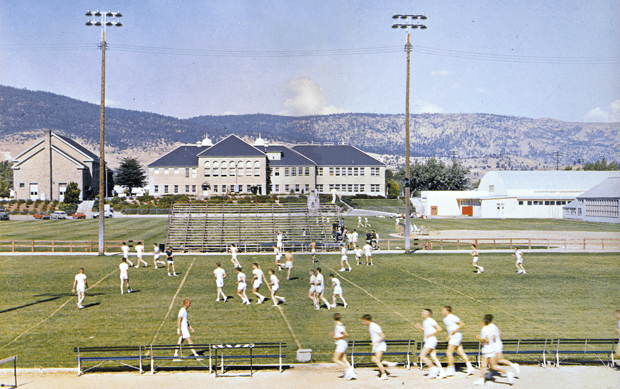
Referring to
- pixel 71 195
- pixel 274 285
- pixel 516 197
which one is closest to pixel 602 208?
pixel 516 197

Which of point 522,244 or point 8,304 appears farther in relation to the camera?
point 522,244

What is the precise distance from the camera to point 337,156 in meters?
94.0

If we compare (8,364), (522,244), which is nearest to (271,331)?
(8,364)

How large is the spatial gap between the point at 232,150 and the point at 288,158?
11.2m

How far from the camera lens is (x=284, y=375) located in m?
11.2

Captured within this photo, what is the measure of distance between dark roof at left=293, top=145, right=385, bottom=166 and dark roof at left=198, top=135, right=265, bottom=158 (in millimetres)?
13859

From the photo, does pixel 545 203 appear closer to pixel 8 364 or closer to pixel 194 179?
pixel 194 179

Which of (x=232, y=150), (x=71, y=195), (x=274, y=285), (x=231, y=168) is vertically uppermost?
(x=232, y=150)

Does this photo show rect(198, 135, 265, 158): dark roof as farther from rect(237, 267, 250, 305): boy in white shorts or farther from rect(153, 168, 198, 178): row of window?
rect(237, 267, 250, 305): boy in white shorts

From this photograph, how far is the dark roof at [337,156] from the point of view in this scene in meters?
92.6

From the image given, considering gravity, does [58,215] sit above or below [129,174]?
below

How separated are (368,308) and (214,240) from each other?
22.3 metres

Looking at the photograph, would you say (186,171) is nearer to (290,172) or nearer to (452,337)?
(290,172)

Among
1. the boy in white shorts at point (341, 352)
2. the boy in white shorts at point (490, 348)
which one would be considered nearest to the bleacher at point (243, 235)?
the boy in white shorts at point (341, 352)
